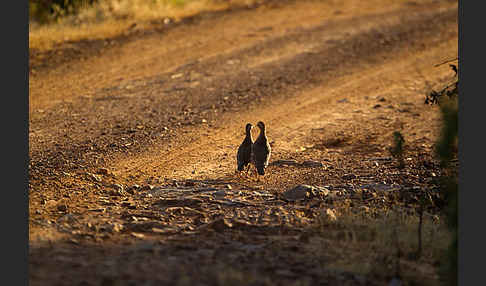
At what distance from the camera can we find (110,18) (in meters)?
15.1

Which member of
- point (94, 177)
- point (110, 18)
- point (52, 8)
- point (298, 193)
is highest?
point (52, 8)

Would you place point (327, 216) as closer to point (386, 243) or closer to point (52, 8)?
point (386, 243)

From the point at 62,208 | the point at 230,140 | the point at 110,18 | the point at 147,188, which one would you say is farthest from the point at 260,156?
the point at 110,18

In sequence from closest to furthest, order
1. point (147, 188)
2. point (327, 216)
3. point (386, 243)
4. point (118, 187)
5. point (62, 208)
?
point (386, 243), point (327, 216), point (62, 208), point (118, 187), point (147, 188)

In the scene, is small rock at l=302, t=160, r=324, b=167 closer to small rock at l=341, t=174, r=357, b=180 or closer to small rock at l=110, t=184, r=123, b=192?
small rock at l=341, t=174, r=357, b=180

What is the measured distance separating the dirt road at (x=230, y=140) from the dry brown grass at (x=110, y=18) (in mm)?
572

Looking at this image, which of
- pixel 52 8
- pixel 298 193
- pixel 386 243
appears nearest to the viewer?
pixel 386 243

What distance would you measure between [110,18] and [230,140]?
714cm

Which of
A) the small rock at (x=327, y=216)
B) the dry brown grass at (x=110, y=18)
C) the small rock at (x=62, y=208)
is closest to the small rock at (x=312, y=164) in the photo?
the small rock at (x=327, y=216)

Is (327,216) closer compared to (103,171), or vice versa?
(327,216)

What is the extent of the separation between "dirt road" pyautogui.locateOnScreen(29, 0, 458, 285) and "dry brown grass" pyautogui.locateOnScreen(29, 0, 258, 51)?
572 millimetres

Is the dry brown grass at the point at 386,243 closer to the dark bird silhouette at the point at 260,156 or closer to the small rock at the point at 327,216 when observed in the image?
the small rock at the point at 327,216

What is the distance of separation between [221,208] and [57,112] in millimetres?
5104

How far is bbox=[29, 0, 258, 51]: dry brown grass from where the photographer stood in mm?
13930
